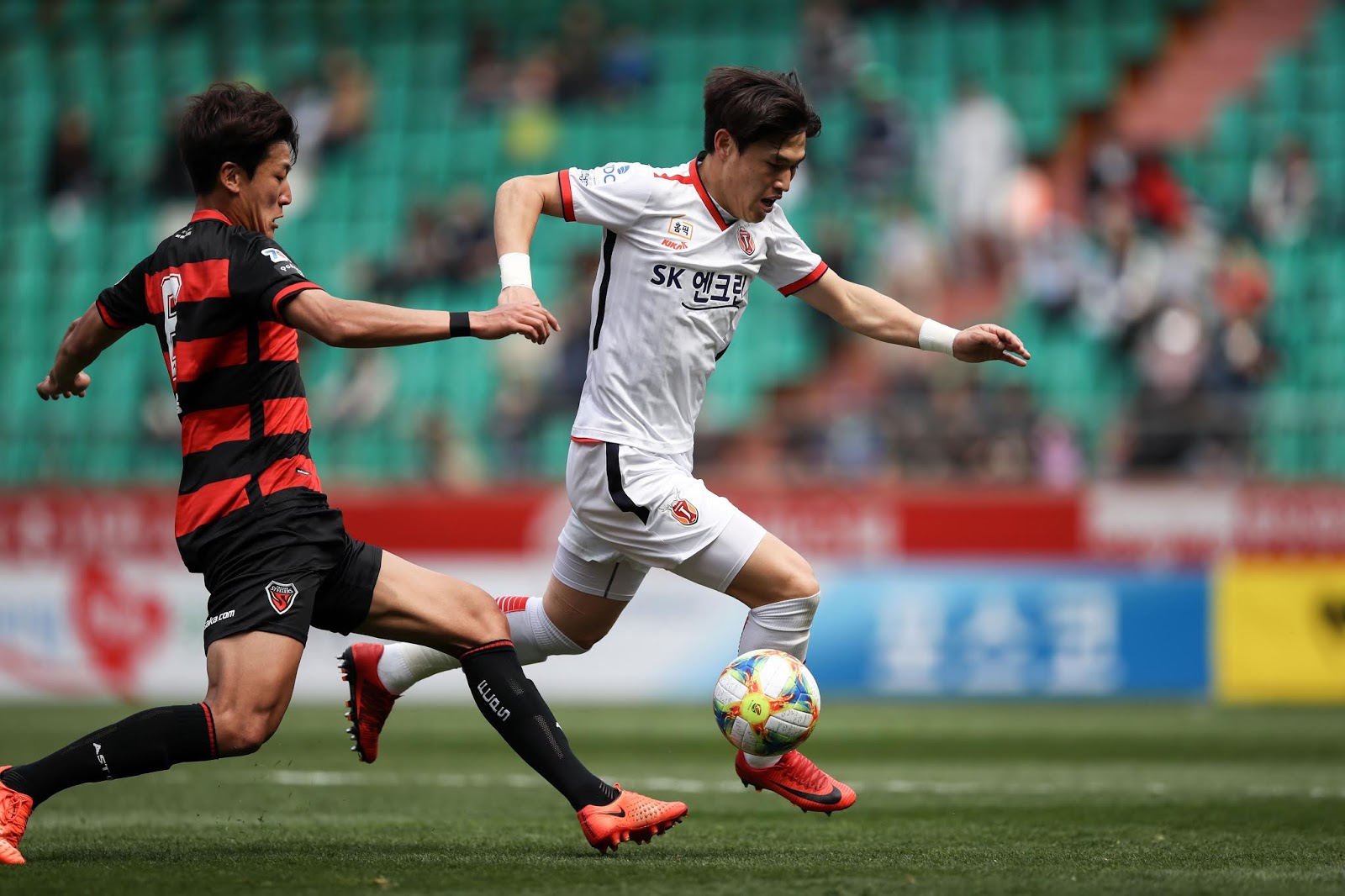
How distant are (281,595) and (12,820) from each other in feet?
3.26

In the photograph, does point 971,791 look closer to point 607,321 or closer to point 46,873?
point 607,321

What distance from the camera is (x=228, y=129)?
510 cm

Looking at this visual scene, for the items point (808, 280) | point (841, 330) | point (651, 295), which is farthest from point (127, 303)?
point (841, 330)

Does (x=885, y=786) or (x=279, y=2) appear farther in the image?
(x=279, y=2)

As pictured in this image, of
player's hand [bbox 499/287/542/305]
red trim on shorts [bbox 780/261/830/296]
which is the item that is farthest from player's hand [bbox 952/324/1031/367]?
player's hand [bbox 499/287/542/305]

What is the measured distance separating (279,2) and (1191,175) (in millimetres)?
11113

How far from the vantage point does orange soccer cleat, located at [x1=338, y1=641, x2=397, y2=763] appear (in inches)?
239

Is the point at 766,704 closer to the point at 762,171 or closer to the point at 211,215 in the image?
the point at 762,171

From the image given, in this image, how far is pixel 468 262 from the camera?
17.5m

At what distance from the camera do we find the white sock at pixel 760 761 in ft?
19.4

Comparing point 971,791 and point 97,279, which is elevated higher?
point 97,279

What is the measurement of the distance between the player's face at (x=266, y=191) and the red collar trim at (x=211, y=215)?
55 mm

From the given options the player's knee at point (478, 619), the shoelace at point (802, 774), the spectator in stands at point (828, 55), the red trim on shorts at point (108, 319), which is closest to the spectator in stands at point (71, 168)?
the spectator in stands at point (828, 55)

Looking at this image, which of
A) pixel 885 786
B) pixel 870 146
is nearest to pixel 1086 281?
pixel 870 146
